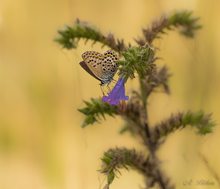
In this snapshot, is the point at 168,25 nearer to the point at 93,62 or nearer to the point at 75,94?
the point at 93,62

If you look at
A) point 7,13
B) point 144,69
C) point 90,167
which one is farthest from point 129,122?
point 7,13

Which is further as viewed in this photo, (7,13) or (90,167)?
(7,13)

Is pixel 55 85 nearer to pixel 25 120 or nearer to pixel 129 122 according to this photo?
pixel 25 120

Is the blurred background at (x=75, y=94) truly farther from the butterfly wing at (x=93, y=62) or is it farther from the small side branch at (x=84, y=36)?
the butterfly wing at (x=93, y=62)

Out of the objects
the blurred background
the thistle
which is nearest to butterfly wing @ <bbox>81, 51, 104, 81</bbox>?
the thistle

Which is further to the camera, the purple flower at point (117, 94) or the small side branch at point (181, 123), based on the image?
the small side branch at point (181, 123)

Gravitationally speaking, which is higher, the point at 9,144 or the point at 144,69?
the point at 9,144

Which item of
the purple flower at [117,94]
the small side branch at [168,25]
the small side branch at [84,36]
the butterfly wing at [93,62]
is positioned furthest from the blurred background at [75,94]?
the purple flower at [117,94]
